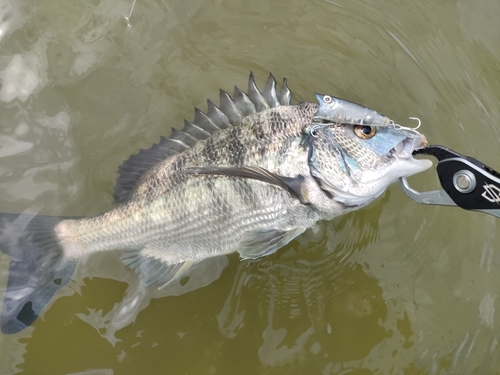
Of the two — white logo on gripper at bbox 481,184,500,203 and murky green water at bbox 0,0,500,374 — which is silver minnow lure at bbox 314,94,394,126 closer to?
white logo on gripper at bbox 481,184,500,203

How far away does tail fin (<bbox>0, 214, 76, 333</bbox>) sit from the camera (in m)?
2.41

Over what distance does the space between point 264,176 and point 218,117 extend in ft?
1.71

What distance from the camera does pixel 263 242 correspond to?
2.23m

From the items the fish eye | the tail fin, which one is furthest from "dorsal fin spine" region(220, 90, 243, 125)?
the tail fin

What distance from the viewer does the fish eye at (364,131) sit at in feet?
6.81

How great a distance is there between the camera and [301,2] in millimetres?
3217

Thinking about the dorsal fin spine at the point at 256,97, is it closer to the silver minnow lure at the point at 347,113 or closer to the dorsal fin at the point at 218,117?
the dorsal fin at the point at 218,117

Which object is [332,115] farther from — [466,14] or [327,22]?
[466,14]

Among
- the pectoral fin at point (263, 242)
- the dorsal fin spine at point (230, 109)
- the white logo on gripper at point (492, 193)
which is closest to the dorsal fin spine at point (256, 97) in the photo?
the dorsal fin spine at point (230, 109)

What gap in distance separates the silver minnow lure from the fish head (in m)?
0.04

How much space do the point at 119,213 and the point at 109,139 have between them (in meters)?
0.85

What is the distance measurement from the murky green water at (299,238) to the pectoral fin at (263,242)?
1.99 feet

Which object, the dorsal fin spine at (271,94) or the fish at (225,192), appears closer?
the fish at (225,192)

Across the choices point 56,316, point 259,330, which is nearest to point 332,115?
point 259,330
